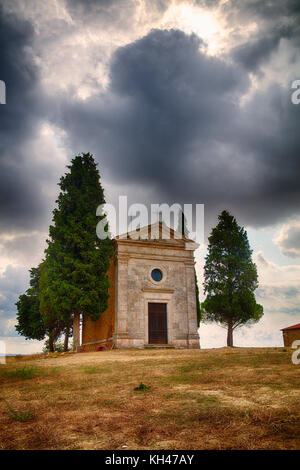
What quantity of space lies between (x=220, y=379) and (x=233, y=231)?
2303cm

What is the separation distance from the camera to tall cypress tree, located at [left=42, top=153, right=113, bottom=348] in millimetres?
19766

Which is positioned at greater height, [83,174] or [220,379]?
[83,174]

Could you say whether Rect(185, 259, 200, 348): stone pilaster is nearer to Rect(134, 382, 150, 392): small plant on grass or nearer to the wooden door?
the wooden door

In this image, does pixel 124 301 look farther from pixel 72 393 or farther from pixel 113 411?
pixel 113 411

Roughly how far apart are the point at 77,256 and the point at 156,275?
5.63m

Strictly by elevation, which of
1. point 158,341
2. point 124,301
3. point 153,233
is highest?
point 153,233

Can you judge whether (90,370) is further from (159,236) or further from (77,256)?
(159,236)

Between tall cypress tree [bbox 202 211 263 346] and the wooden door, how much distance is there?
6.21 m

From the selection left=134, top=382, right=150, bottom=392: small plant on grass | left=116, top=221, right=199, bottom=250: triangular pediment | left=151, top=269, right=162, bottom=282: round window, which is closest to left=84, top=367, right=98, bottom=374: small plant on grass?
left=134, top=382, right=150, bottom=392: small plant on grass

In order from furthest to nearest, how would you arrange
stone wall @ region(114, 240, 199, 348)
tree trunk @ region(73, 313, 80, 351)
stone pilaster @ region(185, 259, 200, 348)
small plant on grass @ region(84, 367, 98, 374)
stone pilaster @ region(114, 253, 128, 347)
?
stone pilaster @ region(185, 259, 200, 348), stone wall @ region(114, 240, 199, 348), stone pilaster @ region(114, 253, 128, 347), tree trunk @ region(73, 313, 80, 351), small plant on grass @ region(84, 367, 98, 374)

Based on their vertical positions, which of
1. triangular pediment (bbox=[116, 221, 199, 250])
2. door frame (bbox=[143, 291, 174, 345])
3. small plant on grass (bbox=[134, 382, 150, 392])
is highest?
triangular pediment (bbox=[116, 221, 199, 250])
